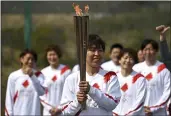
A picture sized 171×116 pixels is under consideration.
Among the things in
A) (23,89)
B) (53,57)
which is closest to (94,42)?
(23,89)

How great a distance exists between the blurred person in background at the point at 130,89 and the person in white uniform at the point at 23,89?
1512mm

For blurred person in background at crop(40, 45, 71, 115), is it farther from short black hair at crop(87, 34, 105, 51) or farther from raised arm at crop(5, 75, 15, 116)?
short black hair at crop(87, 34, 105, 51)

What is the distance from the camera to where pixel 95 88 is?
253 inches

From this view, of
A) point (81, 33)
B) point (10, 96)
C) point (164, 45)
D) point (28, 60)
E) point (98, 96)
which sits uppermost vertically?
point (81, 33)

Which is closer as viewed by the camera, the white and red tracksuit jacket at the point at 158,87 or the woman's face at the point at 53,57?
the white and red tracksuit jacket at the point at 158,87

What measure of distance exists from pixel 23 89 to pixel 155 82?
175 centimetres

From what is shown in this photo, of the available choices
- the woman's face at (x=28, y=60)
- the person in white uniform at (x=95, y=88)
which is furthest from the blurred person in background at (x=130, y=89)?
the person in white uniform at (x=95, y=88)

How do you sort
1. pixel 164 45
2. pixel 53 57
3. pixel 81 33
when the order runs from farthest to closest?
pixel 53 57, pixel 164 45, pixel 81 33

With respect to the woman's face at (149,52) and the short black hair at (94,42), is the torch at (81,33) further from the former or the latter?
the woman's face at (149,52)

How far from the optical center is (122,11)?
41.7 ft

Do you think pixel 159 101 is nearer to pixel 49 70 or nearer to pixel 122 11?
pixel 49 70

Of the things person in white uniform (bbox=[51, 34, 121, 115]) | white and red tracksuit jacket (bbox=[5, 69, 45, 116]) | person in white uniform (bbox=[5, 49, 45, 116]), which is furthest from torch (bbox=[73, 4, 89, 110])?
white and red tracksuit jacket (bbox=[5, 69, 45, 116])

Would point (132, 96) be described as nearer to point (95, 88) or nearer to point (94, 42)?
point (94, 42)

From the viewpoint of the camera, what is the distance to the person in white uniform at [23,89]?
9688 millimetres
